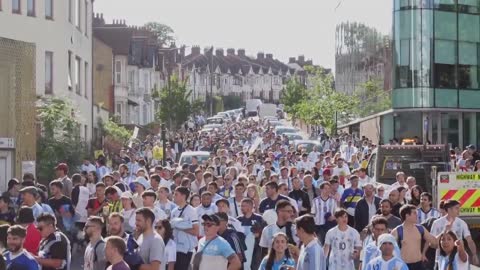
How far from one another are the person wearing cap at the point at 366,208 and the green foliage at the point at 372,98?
3729 cm

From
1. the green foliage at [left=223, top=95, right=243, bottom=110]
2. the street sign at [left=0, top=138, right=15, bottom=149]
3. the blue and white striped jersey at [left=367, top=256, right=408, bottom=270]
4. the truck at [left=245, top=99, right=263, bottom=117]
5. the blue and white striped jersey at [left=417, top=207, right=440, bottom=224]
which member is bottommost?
the blue and white striped jersey at [left=367, top=256, right=408, bottom=270]

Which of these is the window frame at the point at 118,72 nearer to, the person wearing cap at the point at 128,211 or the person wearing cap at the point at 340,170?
the person wearing cap at the point at 340,170

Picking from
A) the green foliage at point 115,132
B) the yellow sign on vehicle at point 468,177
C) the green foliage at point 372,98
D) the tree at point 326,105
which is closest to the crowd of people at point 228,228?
the yellow sign on vehicle at point 468,177

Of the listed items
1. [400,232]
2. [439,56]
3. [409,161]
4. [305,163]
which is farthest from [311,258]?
[439,56]

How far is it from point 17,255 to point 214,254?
223 centimetres

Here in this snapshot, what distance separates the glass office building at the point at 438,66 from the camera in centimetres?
5291

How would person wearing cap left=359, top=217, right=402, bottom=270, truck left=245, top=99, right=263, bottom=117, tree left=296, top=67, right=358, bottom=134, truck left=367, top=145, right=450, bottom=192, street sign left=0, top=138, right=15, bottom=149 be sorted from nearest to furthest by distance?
person wearing cap left=359, top=217, right=402, bottom=270
truck left=367, top=145, right=450, bottom=192
street sign left=0, top=138, right=15, bottom=149
tree left=296, top=67, right=358, bottom=134
truck left=245, top=99, right=263, bottom=117

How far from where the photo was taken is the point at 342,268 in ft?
46.7

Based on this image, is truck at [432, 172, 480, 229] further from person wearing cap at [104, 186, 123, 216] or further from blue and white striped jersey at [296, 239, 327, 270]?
blue and white striped jersey at [296, 239, 327, 270]

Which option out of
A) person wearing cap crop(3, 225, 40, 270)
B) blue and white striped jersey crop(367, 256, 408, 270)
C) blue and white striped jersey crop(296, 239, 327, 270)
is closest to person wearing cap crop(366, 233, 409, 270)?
blue and white striped jersey crop(367, 256, 408, 270)

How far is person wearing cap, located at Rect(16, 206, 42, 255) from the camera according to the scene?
1295cm

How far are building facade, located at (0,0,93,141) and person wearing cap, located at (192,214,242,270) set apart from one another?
24.7m

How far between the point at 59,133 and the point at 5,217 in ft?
56.9

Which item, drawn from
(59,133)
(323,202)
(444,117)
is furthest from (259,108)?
(323,202)
